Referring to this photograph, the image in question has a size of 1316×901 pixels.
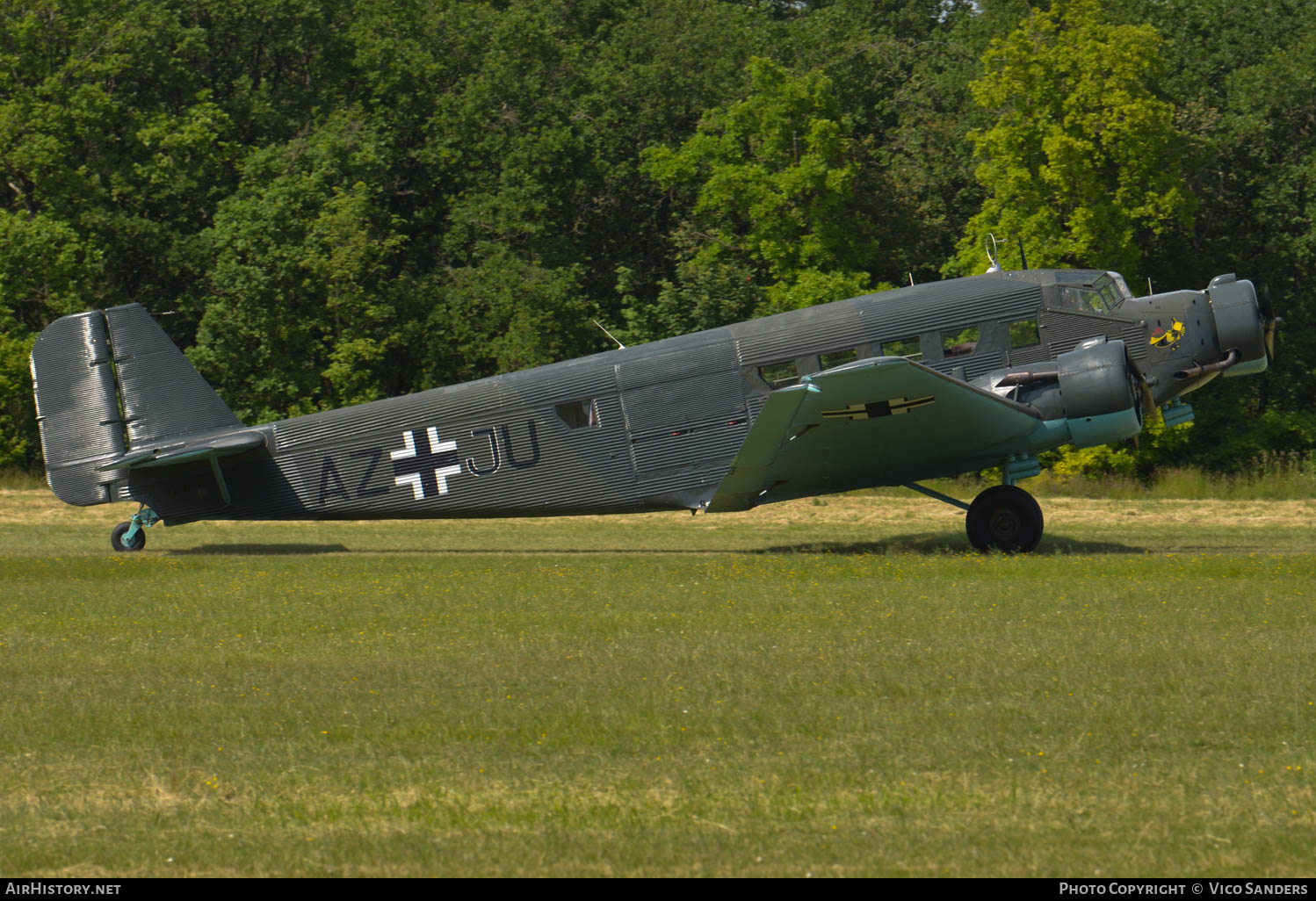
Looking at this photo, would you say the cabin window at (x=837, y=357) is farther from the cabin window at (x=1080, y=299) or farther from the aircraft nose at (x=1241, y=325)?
the aircraft nose at (x=1241, y=325)

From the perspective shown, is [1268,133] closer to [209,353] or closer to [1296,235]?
[1296,235]

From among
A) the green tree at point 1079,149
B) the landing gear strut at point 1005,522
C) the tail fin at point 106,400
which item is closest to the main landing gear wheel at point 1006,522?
the landing gear strut at point 1005,522

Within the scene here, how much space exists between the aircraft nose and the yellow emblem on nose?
1.35 ft

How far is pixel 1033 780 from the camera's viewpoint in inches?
261

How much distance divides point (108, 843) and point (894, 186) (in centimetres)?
2850

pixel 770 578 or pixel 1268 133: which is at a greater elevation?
pixel 1268 133

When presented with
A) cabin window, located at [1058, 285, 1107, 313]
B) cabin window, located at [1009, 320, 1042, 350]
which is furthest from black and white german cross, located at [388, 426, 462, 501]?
cabin window, located at [1058, 285, 1107, 313]

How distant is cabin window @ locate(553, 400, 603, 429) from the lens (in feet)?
51.7

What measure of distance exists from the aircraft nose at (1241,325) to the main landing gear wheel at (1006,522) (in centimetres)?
279

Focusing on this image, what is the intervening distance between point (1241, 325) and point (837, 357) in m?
4.57

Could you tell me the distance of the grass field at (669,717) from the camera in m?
5.88

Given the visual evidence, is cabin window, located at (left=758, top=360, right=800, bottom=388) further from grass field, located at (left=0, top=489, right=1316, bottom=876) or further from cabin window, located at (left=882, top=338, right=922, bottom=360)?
grass field, located at (left=0, top=489, right=1316, bottom=876)

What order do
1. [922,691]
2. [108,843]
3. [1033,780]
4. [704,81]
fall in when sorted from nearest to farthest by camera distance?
[108,843] < [1033,780] < [922,691] < [704,81]

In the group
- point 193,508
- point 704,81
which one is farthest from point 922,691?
point 704,81
